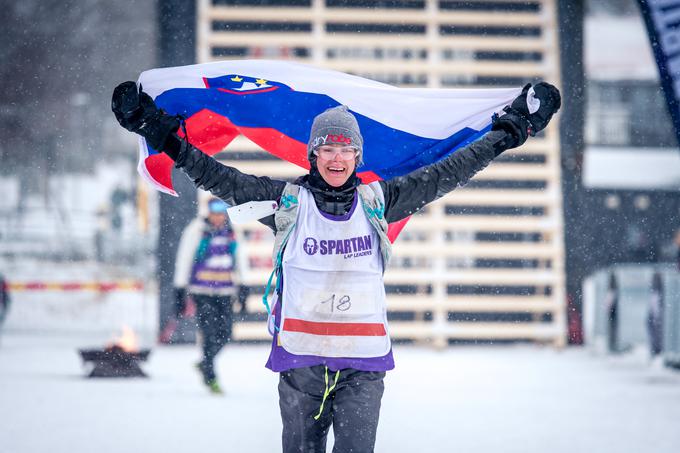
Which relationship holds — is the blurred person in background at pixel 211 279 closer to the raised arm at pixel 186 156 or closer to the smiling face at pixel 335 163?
the raised arm at pixel 186 156

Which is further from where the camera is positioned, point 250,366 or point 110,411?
point 250,366

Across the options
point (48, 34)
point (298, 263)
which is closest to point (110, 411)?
point (298, 263)

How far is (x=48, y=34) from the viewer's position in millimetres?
31297

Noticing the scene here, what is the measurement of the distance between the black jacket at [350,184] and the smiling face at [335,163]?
0.15 ft

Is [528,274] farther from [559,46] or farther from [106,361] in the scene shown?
[106,361]

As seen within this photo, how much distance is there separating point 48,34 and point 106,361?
24632mm

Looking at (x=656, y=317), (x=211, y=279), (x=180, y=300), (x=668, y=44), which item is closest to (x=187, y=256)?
(x=211, y=279)

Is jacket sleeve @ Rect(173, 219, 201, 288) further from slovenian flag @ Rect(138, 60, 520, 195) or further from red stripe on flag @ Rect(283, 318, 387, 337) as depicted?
red stripe on flag @ Rect(283, 318, 387, 337)

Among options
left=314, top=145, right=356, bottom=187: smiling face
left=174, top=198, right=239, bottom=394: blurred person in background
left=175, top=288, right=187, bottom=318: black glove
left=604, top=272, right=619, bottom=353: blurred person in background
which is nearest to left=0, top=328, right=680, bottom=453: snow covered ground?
left=604, top=272, right=619, bottom=353: blurred person in background

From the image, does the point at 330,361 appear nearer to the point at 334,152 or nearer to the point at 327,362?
the point at 327,362

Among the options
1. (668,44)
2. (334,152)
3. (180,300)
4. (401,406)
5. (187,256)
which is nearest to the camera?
(334,152)

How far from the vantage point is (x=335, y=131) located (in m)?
3.61

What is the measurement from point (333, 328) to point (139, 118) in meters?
1.17

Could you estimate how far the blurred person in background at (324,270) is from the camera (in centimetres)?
348
